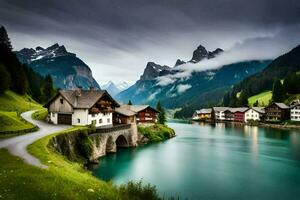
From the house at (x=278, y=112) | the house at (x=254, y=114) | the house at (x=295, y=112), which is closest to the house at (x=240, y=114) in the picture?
the house at (x=254, y=114)

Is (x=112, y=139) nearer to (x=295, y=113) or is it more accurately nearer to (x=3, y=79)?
(x=3, y=79)

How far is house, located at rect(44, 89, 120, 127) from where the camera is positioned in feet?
A: 191

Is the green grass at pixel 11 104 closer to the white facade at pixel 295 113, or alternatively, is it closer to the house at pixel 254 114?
the white facade at pixel 295 113

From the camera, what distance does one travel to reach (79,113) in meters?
58.5

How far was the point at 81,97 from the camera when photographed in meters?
61.4

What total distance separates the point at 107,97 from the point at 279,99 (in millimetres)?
143840

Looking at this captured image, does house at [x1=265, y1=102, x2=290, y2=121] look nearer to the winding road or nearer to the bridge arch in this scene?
the bridge arch

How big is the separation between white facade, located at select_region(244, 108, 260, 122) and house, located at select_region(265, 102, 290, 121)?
34.3 feet

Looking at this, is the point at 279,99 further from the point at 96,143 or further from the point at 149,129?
the point at 96,143

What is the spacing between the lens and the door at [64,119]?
59.2m

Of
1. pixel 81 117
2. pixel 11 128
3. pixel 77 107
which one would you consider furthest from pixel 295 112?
pixel 11 128

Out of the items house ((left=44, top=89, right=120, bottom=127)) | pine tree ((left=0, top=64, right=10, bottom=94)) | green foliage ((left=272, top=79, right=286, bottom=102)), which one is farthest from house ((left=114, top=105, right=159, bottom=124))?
green foliage ((left=272, top=79, right=286, bottom=102))

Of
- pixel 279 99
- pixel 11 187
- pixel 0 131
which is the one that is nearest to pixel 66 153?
pixel 0 131

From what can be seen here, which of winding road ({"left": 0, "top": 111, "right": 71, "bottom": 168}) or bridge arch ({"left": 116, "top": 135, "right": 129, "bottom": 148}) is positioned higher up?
winding road ({"left": 0, "top": 111, "right": 71, "bottom": 168})
